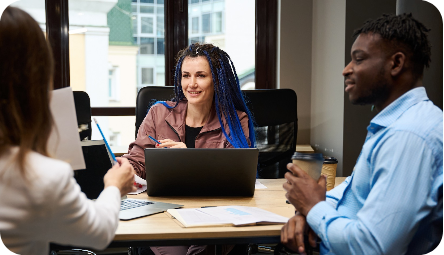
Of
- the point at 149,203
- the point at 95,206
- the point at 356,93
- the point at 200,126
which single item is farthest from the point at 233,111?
the point at 95,206

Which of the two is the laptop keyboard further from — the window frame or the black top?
the window frame

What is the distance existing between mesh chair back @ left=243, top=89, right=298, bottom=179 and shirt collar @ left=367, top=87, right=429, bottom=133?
4.35 ft

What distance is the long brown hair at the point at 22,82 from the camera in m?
0.78

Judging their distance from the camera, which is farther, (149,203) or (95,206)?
(149,203)

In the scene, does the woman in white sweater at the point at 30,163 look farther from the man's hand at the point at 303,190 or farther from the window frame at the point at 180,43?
the window frame at the point at 180,43

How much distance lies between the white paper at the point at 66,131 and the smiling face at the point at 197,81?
1.00 m

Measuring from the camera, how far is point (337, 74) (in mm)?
2826

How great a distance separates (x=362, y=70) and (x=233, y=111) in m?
1.01

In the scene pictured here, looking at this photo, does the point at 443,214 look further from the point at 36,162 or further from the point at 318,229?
the point at 36,162

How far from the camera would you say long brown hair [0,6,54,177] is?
778mm

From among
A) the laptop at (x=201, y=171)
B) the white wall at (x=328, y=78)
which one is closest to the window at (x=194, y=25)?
the white wall at (x=328, y=78)

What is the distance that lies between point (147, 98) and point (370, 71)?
1.38m

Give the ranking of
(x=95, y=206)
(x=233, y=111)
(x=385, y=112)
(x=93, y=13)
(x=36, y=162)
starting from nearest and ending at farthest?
(x=36, y=162)
(x=95, y=206)
(x=385, y=112)
(x=233, y=111)
(x=93, y=13)

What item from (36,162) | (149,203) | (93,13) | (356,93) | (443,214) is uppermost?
(93,13)
